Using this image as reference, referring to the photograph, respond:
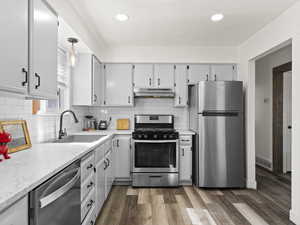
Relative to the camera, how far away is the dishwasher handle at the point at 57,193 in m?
1.02

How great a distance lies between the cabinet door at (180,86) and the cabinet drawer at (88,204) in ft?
7.52

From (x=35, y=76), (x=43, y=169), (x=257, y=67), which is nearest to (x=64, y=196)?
(x=43, y=169)

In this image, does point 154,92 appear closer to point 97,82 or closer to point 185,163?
point 97,82

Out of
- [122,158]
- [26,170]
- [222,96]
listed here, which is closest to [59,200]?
[26,170]

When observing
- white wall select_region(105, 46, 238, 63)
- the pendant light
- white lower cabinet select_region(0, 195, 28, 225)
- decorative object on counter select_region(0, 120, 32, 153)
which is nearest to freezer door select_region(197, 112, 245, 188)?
white wall select_region(105, 46, 238, 63)

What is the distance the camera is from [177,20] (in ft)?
8.98

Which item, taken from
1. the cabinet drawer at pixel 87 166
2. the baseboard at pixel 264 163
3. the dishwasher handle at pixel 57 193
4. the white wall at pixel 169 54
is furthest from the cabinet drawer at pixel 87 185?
the baseboard at pixel 264 163

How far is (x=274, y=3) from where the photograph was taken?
2305mm

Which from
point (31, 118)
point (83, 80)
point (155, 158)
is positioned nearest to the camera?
point (31, 118)

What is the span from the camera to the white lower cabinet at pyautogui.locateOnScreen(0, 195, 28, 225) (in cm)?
76

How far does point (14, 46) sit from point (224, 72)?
3.45 m

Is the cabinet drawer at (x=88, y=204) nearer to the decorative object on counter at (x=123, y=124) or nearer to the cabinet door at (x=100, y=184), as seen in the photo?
the cabinet door at (x=100, y=184)

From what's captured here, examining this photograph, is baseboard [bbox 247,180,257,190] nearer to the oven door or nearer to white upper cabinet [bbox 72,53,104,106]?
the oven door

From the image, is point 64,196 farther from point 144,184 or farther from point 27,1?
point 144,184
